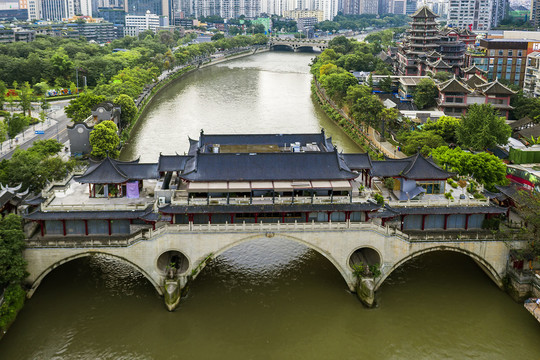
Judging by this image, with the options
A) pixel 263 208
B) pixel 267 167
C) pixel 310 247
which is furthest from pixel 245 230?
pixel 267 167

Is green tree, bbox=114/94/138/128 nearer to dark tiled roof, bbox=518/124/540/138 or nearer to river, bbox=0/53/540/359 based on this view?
river, bbox=0/53/540/359

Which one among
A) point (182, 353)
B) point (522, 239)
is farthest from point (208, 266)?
point (522, 239)

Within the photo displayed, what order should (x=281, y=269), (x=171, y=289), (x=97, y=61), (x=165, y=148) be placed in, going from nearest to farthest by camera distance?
(x=171, y=289) < (x=281, y=269) < (x=165, y=148) < (x=97, y=61)

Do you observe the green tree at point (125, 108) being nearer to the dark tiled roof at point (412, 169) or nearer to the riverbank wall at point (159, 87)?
the riverbank wall at point (159, 87)

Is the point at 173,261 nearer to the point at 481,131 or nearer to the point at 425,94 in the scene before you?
the point at 481,131

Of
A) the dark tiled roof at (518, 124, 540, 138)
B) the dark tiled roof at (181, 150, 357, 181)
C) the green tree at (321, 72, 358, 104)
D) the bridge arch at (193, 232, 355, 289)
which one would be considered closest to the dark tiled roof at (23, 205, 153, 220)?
the dark tiled roof at (181, 150, 357, 181)

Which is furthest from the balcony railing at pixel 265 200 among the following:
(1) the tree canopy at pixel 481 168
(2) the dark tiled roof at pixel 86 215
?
(1) the tree canopy at pixel 481 168

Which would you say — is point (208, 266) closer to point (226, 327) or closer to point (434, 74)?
point (226, 327)
